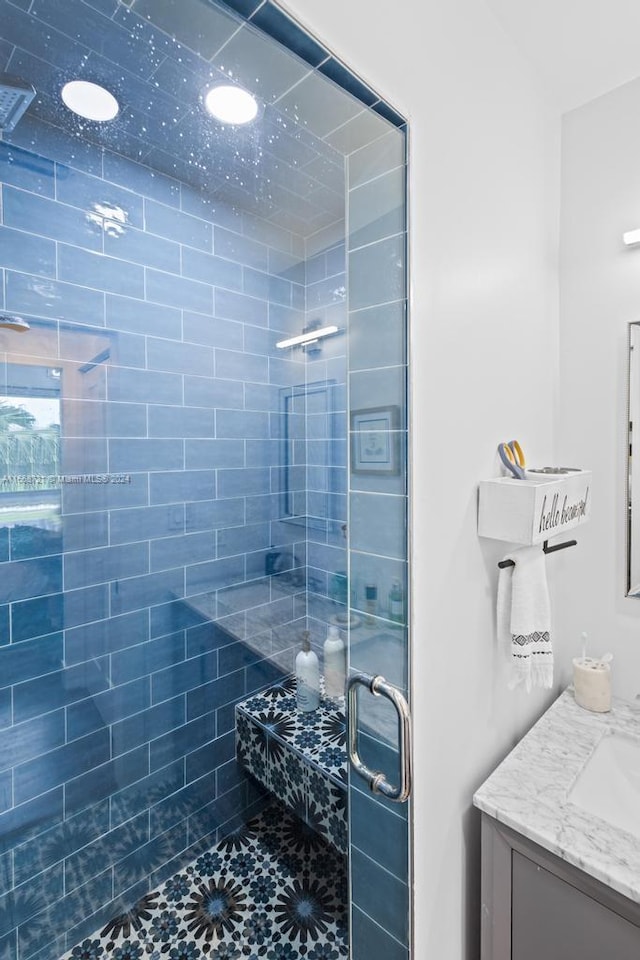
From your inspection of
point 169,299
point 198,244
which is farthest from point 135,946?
point 198,244

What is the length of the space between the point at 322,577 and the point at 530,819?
2.58 feet

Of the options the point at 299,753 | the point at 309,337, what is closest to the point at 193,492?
the point at 309,337

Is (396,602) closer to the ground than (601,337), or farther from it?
closer to the ground

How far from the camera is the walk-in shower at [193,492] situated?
927 millimetres

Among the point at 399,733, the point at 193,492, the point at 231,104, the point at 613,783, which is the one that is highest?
the point at 231,104

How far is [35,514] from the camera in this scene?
137cm

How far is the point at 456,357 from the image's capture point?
3.31 ft

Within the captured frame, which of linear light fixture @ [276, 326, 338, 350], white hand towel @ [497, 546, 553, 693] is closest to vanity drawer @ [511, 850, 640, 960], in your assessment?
white hand towel @ [497, 546, 553, 693]

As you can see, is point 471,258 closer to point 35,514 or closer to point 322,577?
point 322,577

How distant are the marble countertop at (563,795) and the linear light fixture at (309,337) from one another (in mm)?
1180

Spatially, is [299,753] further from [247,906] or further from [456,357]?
[456,357]

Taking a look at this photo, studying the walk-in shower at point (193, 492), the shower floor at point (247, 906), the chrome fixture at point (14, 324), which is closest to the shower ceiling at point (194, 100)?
the walk-in shower at point (193, 492)

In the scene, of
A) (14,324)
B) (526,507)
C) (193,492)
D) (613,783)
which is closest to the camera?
(526,507)

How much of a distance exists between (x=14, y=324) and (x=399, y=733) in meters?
1.40
